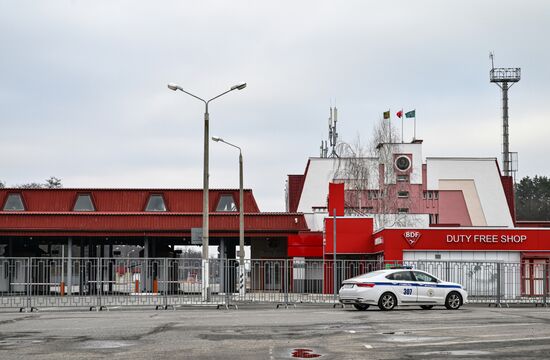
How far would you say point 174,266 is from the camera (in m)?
33.8

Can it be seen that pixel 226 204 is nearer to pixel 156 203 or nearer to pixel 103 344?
pixel 156 203

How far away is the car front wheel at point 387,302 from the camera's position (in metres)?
28.6

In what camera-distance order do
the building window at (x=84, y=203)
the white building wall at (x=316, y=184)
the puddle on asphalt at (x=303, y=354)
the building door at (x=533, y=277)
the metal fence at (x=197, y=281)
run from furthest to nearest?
the white building wall at (x=316, y=184) → the building window at (x=84, y=203) → the building door at (x=533, y=277) → the metal fence at (x=197, y=281) → the puddle on asphalt at (x=303, y=354)

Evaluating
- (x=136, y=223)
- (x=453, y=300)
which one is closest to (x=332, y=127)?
(x=136, y=223)

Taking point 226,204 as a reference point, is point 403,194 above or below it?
above

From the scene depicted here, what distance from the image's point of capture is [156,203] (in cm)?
5822

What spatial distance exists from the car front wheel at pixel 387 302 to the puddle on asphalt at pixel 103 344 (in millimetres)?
13321

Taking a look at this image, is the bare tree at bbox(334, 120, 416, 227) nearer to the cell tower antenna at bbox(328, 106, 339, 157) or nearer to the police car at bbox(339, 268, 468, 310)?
the cell tower antenna at bbox(328, 106, 339, 157)

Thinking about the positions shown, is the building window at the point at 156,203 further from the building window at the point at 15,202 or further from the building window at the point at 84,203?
the building window at the point at 15,202

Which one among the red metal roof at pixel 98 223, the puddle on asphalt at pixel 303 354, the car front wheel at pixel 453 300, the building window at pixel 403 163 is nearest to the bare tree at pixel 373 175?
the building window at pixel 403 163

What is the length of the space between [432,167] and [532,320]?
1894 inches

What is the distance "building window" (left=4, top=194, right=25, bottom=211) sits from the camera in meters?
57.4

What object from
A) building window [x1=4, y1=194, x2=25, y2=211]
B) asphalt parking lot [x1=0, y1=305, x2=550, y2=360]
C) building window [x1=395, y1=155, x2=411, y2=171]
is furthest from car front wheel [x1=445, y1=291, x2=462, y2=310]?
building window [x1=395, y1=155, x2=411, y2=171]

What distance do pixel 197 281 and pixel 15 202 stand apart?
27.8 m
